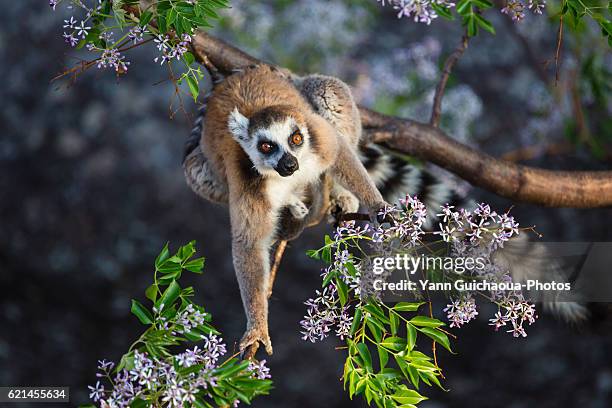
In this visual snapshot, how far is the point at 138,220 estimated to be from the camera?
7.98 meters

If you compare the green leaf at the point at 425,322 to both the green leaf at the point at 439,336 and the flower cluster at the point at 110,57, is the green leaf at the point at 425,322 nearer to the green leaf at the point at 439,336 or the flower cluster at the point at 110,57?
the green leaf at the point at 439,336

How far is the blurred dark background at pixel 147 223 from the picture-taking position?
7117 mm

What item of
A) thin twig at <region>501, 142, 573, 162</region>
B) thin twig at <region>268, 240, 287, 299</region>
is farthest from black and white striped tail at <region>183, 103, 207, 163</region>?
thin twig at <region>501, 142, 573, 162</region>

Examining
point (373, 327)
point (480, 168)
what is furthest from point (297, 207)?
point (373, 327)

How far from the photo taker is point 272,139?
3545 mm

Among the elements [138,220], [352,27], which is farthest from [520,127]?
[138,220]

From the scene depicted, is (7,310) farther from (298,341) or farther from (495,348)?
(495,348)

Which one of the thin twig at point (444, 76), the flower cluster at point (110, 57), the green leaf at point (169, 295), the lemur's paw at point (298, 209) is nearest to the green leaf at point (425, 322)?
the green leaf at point (169, 295)

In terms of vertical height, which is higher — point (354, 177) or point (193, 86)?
point (354, 177)

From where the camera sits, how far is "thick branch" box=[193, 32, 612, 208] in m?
4.31

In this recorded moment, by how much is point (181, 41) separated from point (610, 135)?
4591mm

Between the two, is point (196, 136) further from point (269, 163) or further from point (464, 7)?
point (464, 7)

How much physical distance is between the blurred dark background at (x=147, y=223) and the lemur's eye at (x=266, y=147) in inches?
121

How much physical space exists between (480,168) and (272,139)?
1458 mm
